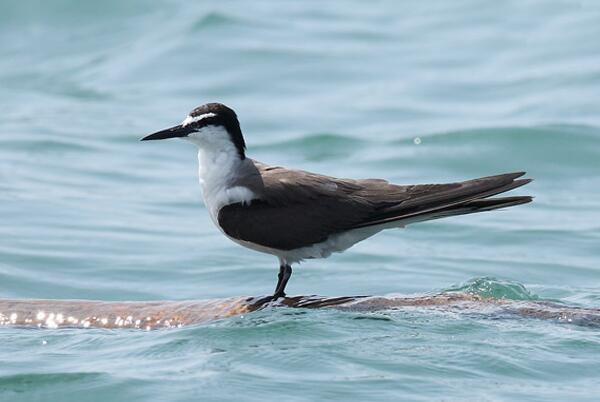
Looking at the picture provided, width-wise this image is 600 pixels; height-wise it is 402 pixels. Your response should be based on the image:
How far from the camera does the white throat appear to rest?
8969 millimetres

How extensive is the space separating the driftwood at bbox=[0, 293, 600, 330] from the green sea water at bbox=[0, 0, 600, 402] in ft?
0.22

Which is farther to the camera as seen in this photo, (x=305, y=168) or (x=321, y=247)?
(x=305, y=168)

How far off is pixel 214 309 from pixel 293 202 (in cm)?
102

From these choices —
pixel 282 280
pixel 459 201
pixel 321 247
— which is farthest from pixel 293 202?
pixel 459 201

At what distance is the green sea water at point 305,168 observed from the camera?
776 cm

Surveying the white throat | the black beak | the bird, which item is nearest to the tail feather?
the bird

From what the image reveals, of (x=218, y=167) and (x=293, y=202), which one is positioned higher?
(x=218, y=167)

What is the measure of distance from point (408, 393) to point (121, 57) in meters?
15.8

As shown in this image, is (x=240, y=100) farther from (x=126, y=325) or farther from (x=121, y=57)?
(x=126, y=325)

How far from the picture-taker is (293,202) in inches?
349

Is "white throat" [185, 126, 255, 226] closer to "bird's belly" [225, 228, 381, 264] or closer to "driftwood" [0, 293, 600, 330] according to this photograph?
"bird's belly" [225, 228, 381, 264]

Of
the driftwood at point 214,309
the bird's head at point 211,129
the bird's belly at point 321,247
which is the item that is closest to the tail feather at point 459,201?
the bird's belly at point 321,247

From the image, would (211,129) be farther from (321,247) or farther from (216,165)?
(321,247)

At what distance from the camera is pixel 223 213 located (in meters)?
8.84
